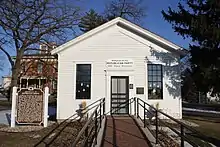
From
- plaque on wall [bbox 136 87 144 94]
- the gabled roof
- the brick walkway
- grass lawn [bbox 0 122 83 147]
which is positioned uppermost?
→ the gabled roof

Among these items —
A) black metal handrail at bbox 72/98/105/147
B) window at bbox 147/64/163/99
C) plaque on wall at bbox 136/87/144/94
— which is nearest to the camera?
black metal handrail at bbox 72/98/105/147

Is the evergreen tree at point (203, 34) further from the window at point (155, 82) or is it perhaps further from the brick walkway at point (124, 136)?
the brick walkway at point (124, 136)

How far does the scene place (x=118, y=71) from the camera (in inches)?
573

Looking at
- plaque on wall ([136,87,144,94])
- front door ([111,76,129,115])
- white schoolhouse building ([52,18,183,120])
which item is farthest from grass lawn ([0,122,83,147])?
plaque on wall ([136,87,144,94])

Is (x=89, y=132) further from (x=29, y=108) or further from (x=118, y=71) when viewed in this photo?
(x=118, y=71)

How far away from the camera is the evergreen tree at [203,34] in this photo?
13427 mm

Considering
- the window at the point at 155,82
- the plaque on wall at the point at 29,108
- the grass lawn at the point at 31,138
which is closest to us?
the grass lawn at the point at 31,138

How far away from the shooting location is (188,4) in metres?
15.6

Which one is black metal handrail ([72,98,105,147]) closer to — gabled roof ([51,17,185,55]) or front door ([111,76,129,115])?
front door ([111,76,129,115])

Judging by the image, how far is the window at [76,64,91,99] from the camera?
14430 mm

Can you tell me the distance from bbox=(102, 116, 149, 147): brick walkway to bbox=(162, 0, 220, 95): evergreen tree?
20.0 ft

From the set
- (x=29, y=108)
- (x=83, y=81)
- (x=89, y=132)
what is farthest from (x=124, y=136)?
(x=83, y=81)

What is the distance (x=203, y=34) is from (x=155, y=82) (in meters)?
3.71

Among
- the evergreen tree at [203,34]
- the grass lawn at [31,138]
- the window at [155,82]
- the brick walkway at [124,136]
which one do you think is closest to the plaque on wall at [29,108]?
the grass lawn at [31,138]
